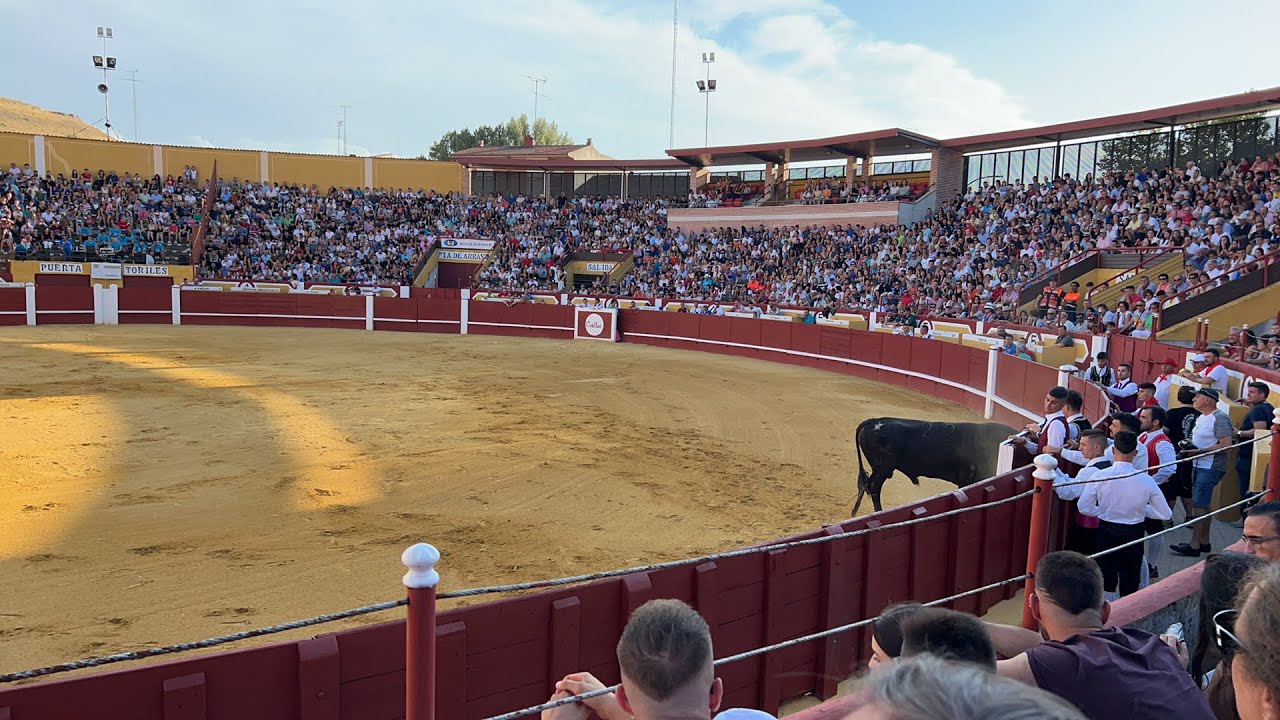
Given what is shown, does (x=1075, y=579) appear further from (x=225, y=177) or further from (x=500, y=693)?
(x=225, y=177)

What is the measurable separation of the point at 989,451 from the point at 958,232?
21.3 meters

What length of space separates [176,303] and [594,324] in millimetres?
12448

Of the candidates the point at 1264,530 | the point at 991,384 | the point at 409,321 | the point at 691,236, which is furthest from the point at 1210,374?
the point at 691,236

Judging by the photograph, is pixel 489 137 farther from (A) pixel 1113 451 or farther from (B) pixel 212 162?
(A) pixel 1113 451

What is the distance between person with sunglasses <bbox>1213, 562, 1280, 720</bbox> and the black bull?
6373 millimetres

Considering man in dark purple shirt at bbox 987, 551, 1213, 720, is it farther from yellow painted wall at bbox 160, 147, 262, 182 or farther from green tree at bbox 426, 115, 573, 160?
green tree at bbox 426, 115, 573, 160

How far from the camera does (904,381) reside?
17750 mm

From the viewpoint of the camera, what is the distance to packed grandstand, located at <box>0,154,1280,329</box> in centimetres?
2091

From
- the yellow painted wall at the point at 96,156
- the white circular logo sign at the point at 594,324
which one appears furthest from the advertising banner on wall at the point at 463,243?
the white circular logo sign at the point at 594,324

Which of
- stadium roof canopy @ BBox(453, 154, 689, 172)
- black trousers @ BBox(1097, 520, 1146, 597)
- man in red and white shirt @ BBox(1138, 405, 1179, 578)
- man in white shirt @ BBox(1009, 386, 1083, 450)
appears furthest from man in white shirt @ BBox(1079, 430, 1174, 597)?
stadium roof canopy @ BBox(453, 154, 689, 172)

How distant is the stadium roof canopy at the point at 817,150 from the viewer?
31062 millimetres

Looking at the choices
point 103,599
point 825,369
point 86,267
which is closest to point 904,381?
point 825,369

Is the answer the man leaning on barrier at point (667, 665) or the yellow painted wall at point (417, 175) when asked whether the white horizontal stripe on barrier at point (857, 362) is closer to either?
the man leaning on barrier at point (667, 665)

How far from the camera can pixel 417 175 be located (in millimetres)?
41438
